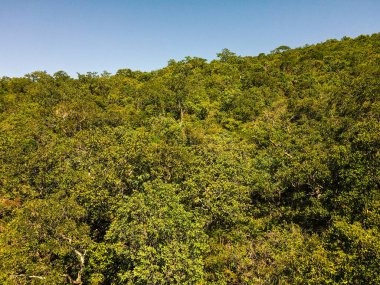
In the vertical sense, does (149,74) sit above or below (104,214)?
above

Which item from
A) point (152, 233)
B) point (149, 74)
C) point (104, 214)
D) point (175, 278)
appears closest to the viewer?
point (175, 278)

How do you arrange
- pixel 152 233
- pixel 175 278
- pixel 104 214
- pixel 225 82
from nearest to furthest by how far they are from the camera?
pixel 175 278
pixel 152 233
pixel 104 214
pixel 225 82

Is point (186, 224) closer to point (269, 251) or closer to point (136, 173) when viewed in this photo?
point (269, 251)

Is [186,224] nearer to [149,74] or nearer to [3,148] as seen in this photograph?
[3,148]

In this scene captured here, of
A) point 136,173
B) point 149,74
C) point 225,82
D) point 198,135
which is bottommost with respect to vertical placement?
point 136,173

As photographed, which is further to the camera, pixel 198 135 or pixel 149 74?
pixel 149 74

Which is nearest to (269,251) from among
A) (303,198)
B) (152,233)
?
(152,233)
